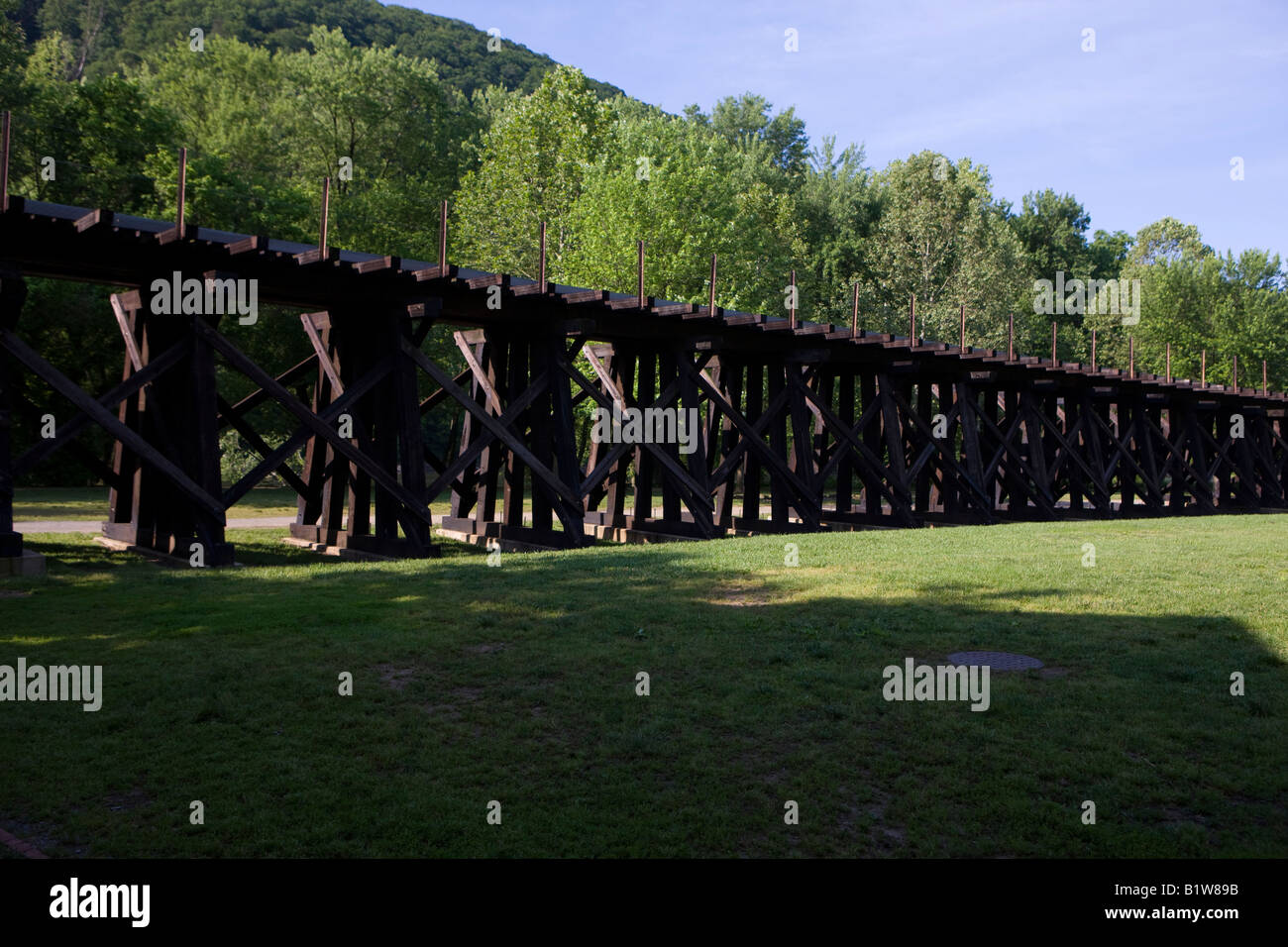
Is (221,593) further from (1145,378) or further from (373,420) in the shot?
(1145,378)

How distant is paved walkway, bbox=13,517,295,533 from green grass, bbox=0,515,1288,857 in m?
6.85

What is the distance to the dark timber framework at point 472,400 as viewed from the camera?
12.2 m

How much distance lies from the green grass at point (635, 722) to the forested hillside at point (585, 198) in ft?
73.6

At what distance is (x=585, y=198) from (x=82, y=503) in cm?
1920

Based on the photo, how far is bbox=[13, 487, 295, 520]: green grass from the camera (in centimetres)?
2014

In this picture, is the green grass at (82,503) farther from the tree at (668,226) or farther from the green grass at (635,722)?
the tree at (668,226)

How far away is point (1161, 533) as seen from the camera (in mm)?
18250

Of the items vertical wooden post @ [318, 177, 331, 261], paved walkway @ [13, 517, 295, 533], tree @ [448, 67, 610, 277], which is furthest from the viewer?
tree @ [448, 67, 610, 277]

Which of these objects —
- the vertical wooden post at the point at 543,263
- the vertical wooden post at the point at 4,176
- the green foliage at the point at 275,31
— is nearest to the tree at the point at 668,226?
the vertical wooden post at the point at 543,263

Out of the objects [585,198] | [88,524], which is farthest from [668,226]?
[88,524]

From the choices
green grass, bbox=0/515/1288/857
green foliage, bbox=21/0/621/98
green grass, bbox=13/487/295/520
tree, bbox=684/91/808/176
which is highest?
green foliage, bbox=21/0/621/98

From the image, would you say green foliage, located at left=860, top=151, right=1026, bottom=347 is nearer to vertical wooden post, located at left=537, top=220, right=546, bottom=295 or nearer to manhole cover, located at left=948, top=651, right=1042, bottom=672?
vertical wooden post, located at left=537, top=220, right=546, bottom=295

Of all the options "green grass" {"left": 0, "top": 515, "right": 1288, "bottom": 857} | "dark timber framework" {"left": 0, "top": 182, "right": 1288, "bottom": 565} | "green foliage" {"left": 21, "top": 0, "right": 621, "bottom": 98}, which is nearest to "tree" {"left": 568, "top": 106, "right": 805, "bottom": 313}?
"dark timber framework" {"left": 0, "top": 182, "right": 1288, "bottom": 565}

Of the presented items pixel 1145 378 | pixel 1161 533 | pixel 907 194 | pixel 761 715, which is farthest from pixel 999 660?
pixel 907 194
